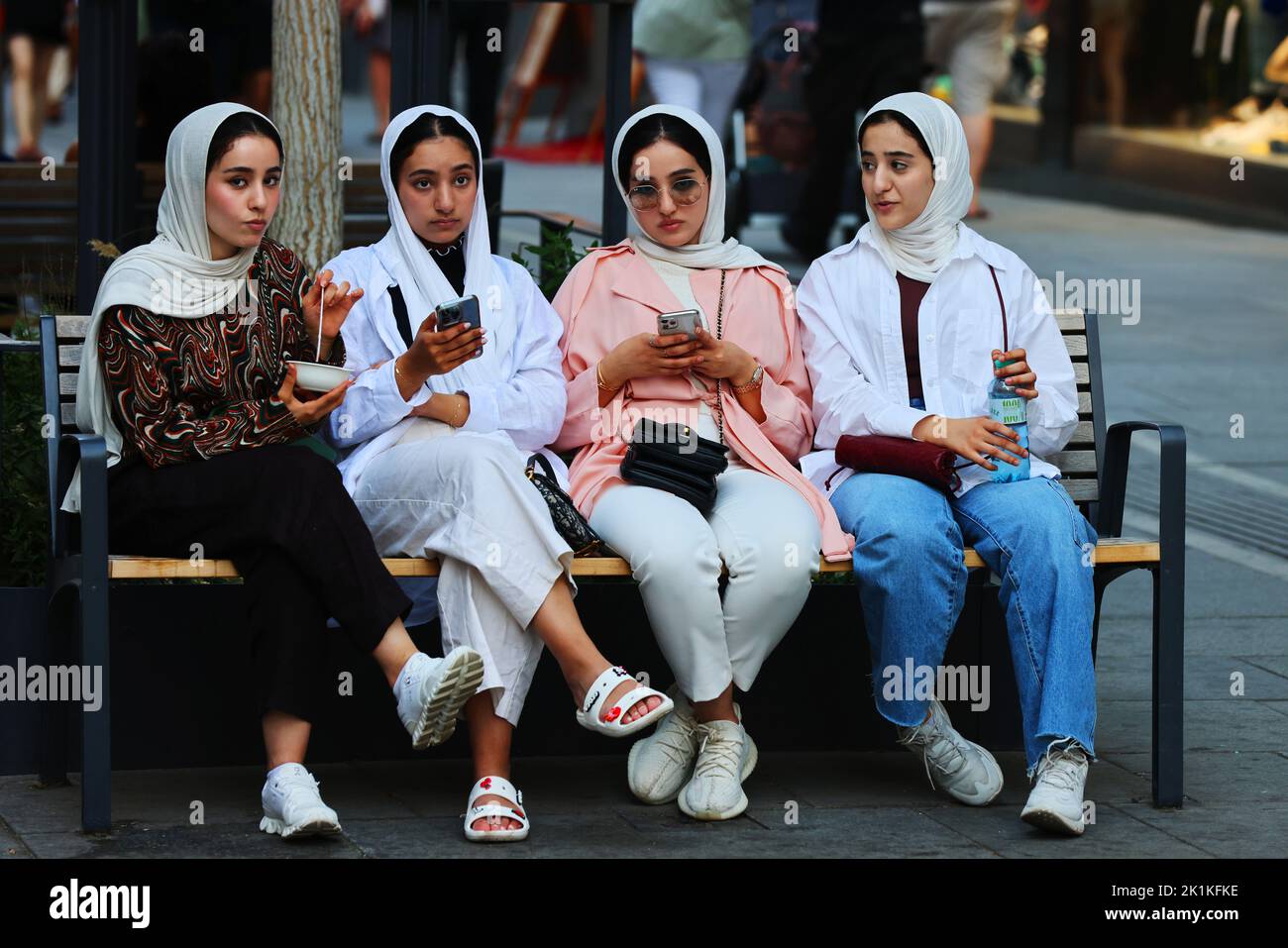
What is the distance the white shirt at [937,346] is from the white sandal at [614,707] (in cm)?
83

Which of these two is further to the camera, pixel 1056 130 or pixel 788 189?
pixel 1056 130

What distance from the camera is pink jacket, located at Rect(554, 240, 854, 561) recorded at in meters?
5.11

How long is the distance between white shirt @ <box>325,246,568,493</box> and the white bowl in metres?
0.15

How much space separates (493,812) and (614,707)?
32 cm

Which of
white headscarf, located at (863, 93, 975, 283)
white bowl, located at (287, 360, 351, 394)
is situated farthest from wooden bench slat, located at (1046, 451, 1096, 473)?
white bowl, located at (287, 360, 351, 394)

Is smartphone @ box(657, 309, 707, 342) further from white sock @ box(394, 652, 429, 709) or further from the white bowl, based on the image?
white sock @ box(394, 652, 429, 709)

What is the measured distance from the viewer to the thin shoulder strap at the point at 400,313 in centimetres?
499

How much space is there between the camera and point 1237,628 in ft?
21.3

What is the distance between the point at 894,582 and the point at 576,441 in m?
0.86

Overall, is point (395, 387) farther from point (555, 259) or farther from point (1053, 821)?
point (1053, 821)

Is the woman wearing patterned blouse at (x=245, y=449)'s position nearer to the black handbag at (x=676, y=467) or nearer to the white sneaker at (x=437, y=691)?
the white sneaker at (x=437, y=691)

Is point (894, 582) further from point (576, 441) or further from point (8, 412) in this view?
point (8, 412)

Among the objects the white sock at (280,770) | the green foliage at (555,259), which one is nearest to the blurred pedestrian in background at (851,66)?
the green foliage at (555,259)
